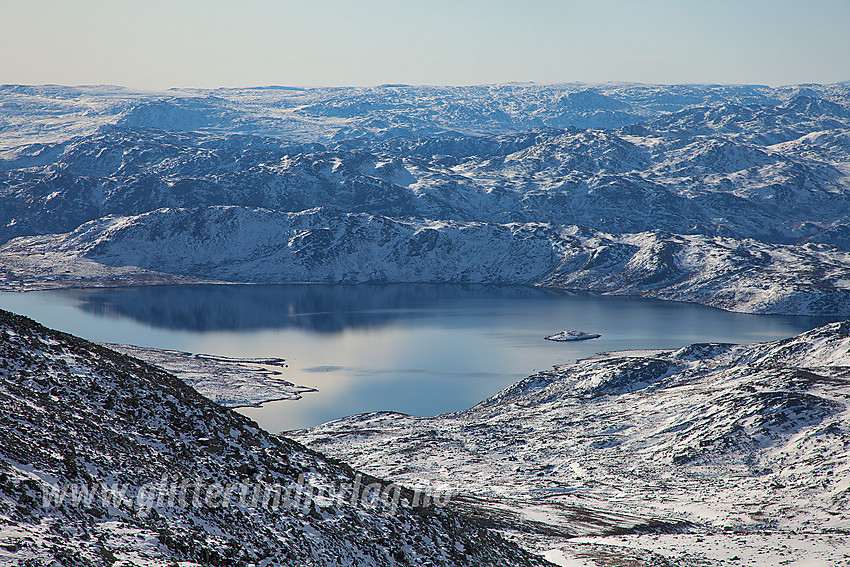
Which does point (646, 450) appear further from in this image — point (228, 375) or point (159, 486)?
point (228, 375)

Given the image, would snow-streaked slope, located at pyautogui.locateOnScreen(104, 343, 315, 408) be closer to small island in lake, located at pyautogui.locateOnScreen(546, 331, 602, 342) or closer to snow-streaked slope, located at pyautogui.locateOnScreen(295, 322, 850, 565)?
snow-streaked slope, located at pyautogui.locateOnScreen(295, 322, 850, 565)

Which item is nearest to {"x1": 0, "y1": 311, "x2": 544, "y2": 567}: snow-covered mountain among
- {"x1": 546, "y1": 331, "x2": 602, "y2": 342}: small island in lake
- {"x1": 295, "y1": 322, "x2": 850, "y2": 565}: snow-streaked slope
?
{"x1": 295, "y1": 322, "x2": 850, "y2": 565}: snow-streaked slope

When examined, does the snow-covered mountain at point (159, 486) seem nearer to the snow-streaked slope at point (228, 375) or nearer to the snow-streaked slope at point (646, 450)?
the snow-streaked slope at point (646, 450)

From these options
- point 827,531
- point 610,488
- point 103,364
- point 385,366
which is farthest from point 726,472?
point 385,366

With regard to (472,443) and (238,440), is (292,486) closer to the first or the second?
(238,440)

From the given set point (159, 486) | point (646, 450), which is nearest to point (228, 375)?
point (646, 450)

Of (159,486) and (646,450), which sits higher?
(159,486)
